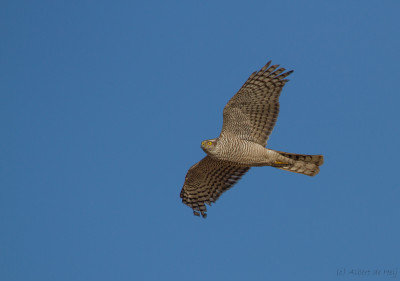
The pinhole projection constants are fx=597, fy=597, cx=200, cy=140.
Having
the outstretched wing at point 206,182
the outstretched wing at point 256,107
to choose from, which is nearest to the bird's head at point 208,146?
the outstretched wing at point 256,107

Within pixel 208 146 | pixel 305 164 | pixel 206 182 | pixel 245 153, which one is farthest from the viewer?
pixel 206 182

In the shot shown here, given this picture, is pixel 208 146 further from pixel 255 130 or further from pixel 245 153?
pixel 255 130

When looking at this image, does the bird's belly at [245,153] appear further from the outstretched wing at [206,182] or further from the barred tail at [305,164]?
the outstretched wing at [206,182]

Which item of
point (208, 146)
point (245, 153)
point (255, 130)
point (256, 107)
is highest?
point (256, 107)

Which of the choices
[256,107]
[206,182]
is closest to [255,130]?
[256,107]

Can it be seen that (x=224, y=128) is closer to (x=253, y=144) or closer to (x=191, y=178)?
(x=253, y=144)

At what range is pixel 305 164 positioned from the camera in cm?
1400

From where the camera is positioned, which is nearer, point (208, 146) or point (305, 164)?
point (208, 146)

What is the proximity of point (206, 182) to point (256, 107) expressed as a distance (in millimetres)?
2483

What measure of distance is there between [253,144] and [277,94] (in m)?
1.29

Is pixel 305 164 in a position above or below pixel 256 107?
below

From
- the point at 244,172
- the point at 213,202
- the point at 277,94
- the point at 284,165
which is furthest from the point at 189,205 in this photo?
the point at 277,94

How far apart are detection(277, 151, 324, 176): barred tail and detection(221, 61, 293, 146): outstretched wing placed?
0.75 meters

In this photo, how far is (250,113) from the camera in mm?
13977
